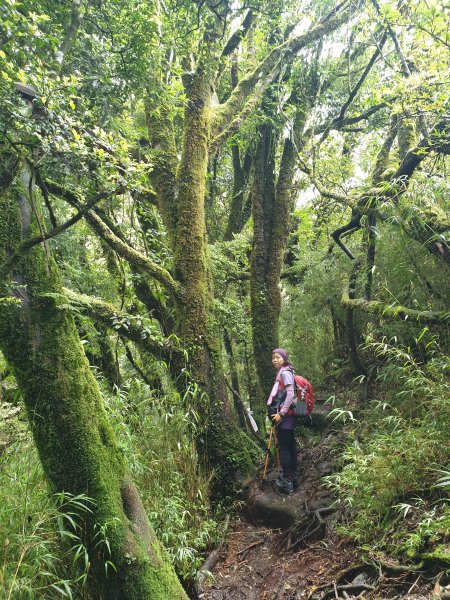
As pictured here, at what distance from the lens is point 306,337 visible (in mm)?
7844

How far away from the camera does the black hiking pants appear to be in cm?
504

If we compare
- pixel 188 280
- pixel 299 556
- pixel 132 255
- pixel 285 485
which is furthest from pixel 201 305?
pixel 299 556

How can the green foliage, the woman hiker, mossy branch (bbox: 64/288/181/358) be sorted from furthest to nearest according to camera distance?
the woman hiker
mossy branch (bbox: 64/288/181/358)
the green foliage

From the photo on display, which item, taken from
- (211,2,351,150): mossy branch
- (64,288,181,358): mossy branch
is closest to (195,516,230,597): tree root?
(64,288,181,358): mossy branch

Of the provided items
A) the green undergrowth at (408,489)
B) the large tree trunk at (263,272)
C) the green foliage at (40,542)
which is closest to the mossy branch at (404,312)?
the green undergrowth at (408,489)

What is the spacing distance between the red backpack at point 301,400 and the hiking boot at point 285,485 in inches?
33.0

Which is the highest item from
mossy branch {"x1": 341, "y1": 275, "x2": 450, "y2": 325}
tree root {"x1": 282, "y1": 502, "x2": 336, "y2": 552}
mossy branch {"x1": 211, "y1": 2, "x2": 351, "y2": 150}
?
mossy branch {"x1": 211, "y1": 2, "x2": 351, "y2": 150}

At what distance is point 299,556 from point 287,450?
60.8 inches

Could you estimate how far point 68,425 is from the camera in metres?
2.72

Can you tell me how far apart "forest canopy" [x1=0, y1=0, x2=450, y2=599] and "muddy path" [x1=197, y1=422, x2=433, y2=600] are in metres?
0.22

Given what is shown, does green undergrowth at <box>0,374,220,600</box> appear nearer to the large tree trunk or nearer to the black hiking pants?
the black hiking pants

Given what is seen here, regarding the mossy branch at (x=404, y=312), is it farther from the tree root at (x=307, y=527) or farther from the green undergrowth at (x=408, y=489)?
the tree root at (x=307, y=527)

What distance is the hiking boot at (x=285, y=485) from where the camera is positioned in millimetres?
4801

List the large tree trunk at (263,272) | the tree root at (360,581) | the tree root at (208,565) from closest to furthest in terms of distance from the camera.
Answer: the tree root at (360,581) < the tree root at (208,565) < the large tree trunk at (263,272)
